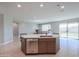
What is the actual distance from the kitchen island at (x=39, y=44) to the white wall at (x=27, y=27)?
0.27m

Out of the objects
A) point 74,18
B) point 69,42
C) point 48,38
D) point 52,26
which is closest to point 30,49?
point 48,38

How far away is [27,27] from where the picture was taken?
17.9 feet

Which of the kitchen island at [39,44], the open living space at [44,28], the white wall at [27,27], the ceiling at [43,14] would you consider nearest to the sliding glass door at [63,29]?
the open living space at [44,28]

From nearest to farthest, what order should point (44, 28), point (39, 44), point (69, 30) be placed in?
point (44, 28) → point (69, 30) → point (39, 44)

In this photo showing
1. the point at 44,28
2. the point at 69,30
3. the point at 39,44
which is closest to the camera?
the point at 44,28

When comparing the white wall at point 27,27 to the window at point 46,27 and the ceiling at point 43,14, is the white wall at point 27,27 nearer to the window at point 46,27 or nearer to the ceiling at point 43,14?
the ceiling at point 43,14

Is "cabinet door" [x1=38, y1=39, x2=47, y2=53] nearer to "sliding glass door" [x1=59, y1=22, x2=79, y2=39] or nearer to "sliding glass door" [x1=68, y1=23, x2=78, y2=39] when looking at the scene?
"sliding glass door" [x1=59, y1=22, x2=79, y2=39]

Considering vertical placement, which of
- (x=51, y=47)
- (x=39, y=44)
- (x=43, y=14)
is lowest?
(x=51, y=47)

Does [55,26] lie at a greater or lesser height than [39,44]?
greater

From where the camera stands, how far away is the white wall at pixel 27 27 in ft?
17.7

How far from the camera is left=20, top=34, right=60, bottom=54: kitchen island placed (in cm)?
573

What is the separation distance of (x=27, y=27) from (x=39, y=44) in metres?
0.95

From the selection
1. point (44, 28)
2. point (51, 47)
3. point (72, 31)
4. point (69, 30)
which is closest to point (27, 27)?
point (44, 28)

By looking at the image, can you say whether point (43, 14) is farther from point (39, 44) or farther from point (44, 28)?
point (39, 44)
